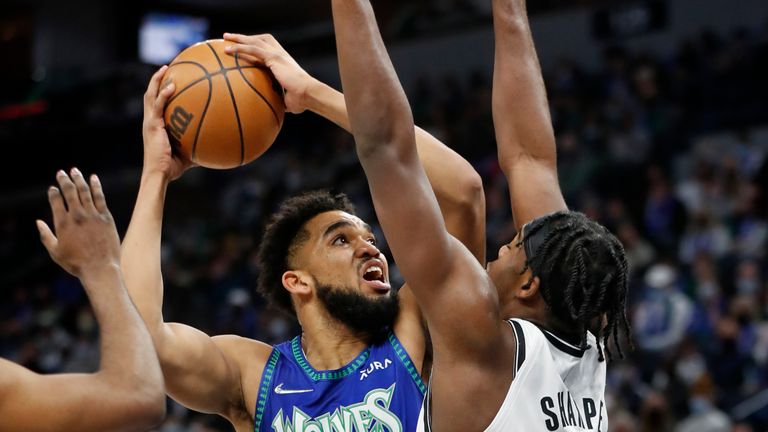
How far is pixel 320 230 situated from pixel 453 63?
1220 centimetres

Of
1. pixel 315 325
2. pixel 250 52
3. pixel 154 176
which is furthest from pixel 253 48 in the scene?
pixel 315 325

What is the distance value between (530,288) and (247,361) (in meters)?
1.16

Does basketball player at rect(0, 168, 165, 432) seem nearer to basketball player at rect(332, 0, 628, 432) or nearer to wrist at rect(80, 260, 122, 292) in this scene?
wrist at rect(80, 260, 122, 292)

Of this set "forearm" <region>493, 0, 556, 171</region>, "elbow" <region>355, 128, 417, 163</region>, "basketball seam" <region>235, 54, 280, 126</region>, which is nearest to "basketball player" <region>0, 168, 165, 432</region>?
"elbow" <region>355, 128, 417, 163</region>

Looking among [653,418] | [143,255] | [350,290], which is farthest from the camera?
[653,418]

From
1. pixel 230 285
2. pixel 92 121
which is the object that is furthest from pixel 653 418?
pixel 92 121

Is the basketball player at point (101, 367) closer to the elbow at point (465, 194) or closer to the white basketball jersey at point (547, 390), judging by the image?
the white basketball jersey at point (547, 390)

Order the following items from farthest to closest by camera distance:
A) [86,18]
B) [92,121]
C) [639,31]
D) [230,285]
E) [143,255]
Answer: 1. [86,18]
2. [92,121]
3. [639,31]
4. [230,285]
5. [143,255]

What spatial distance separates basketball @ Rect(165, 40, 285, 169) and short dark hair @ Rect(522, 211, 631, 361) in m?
1.03

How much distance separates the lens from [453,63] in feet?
51.2

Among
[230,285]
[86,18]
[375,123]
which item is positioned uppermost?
[375,123]

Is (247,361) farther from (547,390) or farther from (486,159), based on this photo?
(486,159)

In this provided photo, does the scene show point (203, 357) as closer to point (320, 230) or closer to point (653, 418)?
point (320, 230)

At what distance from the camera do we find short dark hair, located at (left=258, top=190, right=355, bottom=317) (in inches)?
149
